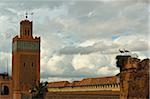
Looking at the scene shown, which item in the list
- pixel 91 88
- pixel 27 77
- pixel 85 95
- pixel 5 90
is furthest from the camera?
pixel 5 90

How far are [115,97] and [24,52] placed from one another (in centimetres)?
2171

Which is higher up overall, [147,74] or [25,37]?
[25,37]

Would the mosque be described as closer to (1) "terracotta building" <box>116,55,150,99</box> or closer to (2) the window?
(2) the window

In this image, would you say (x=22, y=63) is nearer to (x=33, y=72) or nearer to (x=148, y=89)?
(x=33, y=72)

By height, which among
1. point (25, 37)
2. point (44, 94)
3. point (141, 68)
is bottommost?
point (44, 94)

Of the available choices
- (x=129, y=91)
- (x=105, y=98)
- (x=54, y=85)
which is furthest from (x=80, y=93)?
(x=129, y=91)

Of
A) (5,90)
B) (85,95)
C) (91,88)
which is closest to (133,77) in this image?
(85,95)

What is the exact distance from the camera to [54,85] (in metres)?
43.2

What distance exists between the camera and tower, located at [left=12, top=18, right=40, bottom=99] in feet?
142

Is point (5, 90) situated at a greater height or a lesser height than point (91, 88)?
lesser

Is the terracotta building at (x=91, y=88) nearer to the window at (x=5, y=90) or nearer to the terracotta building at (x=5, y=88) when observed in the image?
the terracotta building at (x=5, y=88)

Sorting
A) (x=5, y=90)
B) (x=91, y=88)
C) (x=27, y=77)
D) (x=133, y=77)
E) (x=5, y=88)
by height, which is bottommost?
(x=5, y=90)

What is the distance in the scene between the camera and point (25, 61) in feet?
144

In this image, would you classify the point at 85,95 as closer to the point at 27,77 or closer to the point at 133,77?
the point at 27,77
